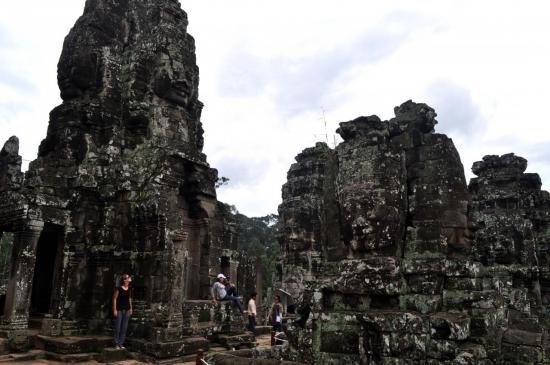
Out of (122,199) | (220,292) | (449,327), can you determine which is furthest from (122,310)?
(449,327)

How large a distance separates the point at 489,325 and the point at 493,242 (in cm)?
788

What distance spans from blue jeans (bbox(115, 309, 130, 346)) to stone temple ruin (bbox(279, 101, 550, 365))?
4623mm

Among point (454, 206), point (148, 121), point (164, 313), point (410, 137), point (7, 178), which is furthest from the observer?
point (148, 121)

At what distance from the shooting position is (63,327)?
9.56 metres

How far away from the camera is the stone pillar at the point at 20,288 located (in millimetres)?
8914

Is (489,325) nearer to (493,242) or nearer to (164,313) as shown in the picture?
(164,313)

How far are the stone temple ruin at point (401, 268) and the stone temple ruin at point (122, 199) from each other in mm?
4658

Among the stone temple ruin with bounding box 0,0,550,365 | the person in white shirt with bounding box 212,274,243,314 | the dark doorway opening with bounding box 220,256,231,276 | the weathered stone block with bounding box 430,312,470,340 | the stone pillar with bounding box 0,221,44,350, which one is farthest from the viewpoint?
the dark doorway opening with bounding box 220,256,231,276

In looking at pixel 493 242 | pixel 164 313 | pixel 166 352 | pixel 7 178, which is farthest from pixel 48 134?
pixel 493 242

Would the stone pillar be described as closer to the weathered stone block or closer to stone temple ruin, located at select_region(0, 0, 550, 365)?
stone temple ruin, located at select_region(0, 0, 550, 365)

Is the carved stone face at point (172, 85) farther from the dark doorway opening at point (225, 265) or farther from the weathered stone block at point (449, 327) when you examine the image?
the weathered stone block at point (449, 327)

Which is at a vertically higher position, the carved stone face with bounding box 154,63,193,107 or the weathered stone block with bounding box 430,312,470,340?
the carved stone face with bounding box 154,63,193,107

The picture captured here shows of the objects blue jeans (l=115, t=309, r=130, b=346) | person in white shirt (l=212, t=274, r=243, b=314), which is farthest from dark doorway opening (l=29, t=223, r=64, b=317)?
person in white shirt (l=212, t=274, r=243, b=314)

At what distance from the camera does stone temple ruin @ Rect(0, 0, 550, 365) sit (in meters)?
5.39
